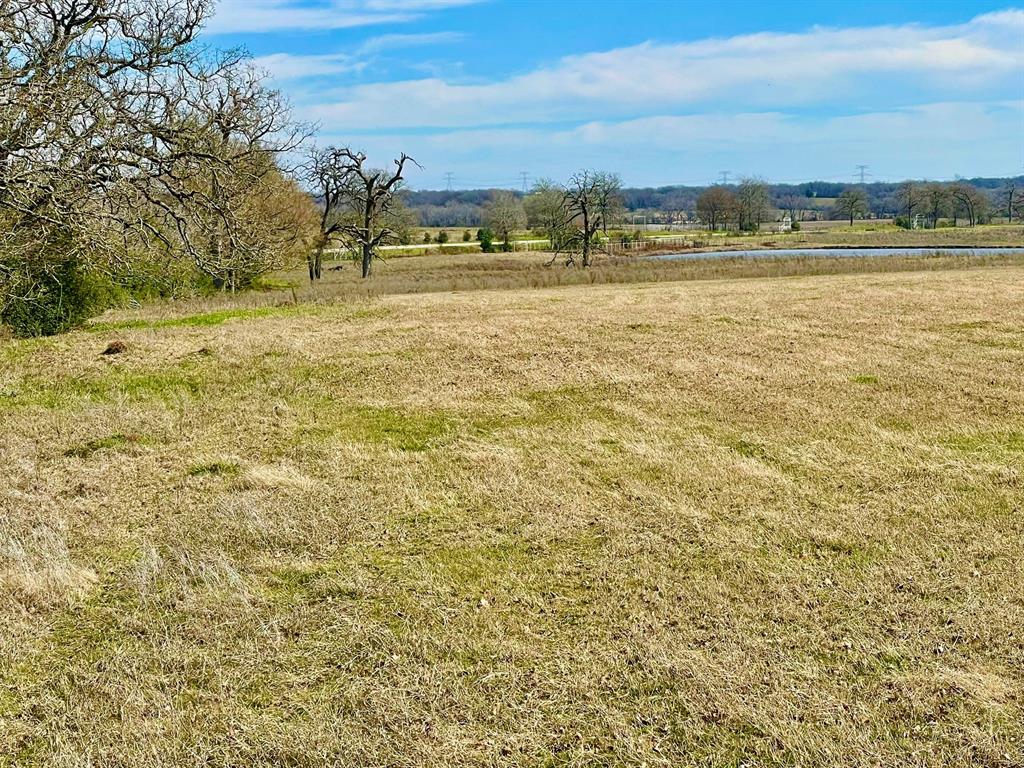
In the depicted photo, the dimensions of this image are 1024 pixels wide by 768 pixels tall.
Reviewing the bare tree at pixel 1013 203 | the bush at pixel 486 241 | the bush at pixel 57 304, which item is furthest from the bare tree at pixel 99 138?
the bare tree at pixel 1013 203

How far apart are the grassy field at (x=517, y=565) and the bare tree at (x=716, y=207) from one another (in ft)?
242

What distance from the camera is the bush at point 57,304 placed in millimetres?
12492

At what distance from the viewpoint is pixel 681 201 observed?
426ft

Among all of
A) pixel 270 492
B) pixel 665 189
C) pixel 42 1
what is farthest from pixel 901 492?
pixel 665 189

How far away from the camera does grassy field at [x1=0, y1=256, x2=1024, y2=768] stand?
2.87 m

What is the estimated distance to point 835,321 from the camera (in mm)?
12945

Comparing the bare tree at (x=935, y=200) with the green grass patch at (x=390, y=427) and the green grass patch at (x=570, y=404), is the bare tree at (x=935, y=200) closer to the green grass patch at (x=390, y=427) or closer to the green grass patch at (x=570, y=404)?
the green grass patch at (x=570, y=404)

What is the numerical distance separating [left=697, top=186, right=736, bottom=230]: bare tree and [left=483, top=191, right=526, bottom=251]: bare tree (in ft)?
81.6

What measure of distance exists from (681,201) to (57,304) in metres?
126

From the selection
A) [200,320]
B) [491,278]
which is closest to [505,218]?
[491,278]

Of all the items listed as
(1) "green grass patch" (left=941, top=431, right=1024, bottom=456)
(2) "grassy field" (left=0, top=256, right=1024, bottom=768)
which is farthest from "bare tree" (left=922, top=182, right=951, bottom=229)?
(1) "green grass patch" (left=941, top=431, right=1024, bottom=456)

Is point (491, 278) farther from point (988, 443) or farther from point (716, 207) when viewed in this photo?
point (716, 207)

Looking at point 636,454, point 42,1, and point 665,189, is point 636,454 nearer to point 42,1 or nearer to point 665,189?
point 42,1

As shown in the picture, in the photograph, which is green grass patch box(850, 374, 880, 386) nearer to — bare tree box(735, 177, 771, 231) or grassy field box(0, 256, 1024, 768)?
grassy field box(0, 256, 1024, 768)
